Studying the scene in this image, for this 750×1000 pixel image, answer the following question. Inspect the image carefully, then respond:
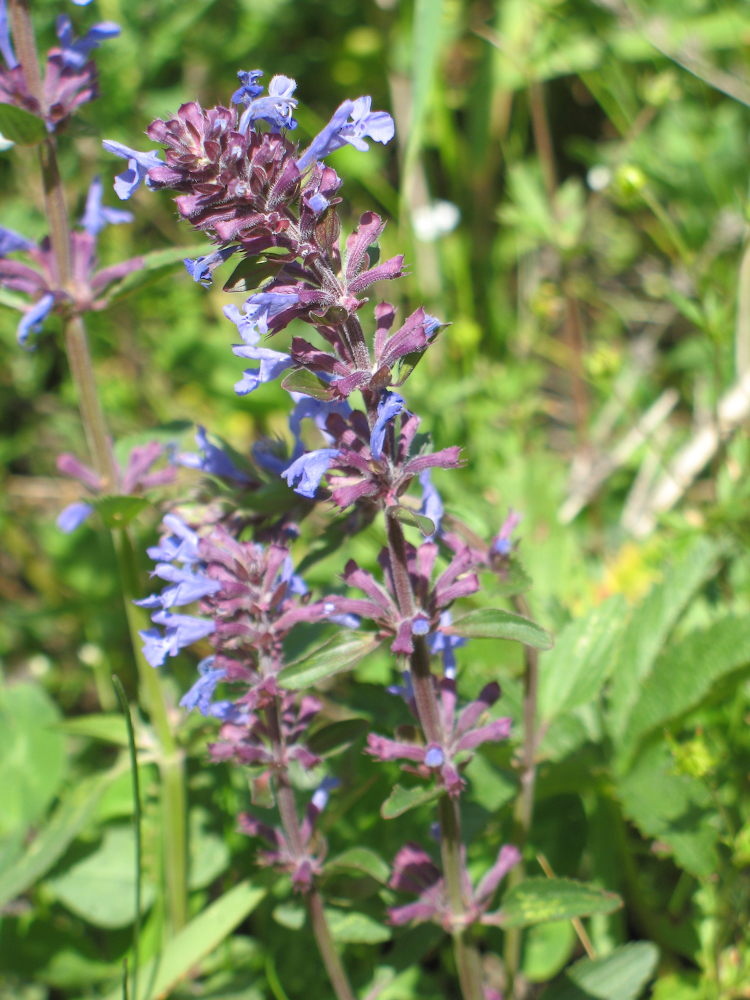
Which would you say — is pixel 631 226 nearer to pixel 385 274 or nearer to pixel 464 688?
pixel 464 688

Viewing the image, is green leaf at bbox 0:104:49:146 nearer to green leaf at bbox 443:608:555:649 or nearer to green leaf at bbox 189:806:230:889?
green leaf at bbox 443:608:555:649

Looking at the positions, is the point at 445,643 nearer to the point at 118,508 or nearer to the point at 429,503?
the point at 429,503

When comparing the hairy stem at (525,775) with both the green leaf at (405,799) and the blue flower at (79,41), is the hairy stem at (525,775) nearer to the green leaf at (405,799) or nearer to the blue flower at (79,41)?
the green leaf at (405,799)

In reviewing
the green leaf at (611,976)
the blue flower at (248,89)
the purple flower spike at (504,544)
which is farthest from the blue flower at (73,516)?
the green leaf at (611,976)

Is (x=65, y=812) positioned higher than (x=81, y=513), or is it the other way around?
(x=81, y=513)

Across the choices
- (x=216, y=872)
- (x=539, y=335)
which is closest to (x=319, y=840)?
(x=216, y=872)

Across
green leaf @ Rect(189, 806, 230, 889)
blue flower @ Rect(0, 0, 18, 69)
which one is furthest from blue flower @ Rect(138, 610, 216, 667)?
blue flower @ Rect(0, 0, 18, 69)

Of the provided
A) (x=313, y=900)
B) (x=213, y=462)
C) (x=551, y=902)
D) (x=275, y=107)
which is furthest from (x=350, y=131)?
(x=313, y=900)
